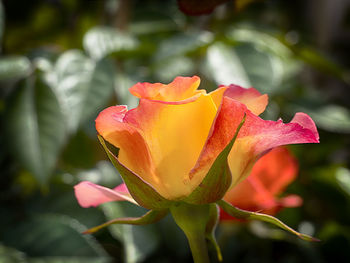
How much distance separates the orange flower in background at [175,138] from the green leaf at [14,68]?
1.22 feet

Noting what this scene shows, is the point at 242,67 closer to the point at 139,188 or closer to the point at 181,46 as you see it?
the point at 181,46

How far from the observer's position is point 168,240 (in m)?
0.49

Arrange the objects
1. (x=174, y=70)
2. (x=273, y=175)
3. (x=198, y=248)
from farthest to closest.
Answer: (x=174, y=70) → (x=273, y=175) → (x=198, y=248)

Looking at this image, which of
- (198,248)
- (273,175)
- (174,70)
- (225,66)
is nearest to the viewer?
(198,248)

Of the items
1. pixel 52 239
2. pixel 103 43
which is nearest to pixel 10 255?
pixel 52 239

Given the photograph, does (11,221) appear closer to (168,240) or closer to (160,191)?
(168,240)

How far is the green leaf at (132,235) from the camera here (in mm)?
411

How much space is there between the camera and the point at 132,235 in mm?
432

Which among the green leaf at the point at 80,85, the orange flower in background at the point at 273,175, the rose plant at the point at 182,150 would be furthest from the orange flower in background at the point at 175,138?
the green leaf at the point at 80,85

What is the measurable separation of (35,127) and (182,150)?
1.19 ft

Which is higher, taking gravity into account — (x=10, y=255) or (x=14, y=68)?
(x=14, y=68)

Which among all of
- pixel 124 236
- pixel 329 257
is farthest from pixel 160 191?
pixel 329 257

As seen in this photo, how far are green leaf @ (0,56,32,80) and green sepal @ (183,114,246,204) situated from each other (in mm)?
397

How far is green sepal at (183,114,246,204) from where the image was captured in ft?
0.48
